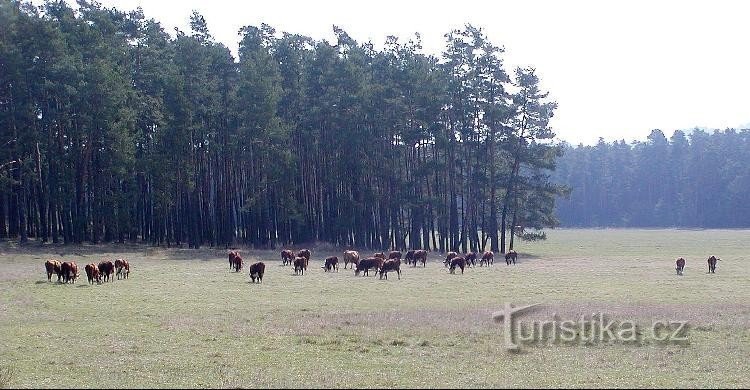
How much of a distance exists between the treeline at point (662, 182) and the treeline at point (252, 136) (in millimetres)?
97629

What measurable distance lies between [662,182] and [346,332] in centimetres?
16240

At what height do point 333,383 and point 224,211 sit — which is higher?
point 224,211

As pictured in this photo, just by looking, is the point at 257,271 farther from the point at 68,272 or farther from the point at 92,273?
the point at 68,272

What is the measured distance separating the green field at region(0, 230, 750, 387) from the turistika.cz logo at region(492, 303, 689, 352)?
43cm

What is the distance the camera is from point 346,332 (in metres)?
20.0

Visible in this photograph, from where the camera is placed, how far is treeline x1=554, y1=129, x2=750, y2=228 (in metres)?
155

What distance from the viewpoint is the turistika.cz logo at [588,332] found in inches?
724

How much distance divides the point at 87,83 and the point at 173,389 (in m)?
45.3

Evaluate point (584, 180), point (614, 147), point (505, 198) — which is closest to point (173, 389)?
point (505, 198)

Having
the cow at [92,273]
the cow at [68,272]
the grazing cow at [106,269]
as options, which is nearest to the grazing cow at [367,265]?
the grazing cow at [106,269]

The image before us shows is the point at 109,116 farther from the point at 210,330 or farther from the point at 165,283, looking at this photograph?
the point at 210,330

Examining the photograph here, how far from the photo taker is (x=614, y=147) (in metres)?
182

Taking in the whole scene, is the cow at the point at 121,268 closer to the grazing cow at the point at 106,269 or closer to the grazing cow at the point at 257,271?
the grazing cow at the point at 106,269

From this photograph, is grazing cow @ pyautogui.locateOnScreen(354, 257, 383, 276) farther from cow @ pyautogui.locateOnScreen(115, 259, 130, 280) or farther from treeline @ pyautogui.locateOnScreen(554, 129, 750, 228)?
treeline @ pyautogui.locateOnScreen(554, 129, 750, 228)
